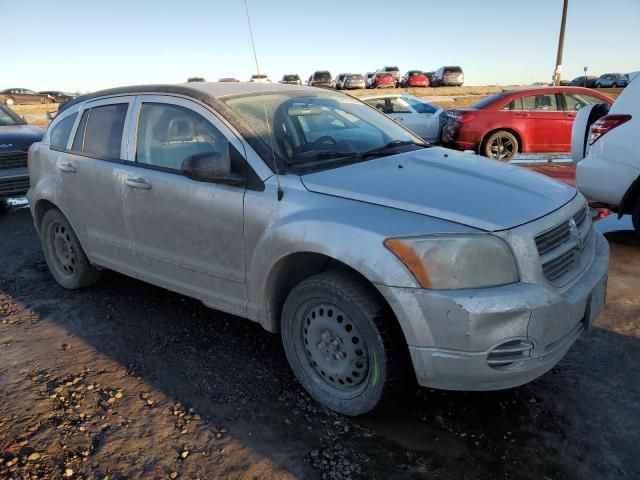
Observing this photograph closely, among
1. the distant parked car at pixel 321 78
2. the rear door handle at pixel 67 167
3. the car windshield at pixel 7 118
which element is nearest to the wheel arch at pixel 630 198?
the rear door handle at pixel 67 167

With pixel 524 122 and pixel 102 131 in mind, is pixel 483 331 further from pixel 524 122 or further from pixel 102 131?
pixel 524 122

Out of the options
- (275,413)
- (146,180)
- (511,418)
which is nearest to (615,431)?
(511,418)

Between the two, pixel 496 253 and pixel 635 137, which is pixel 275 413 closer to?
pixel 496 253

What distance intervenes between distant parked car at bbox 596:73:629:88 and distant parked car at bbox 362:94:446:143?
3574 cm

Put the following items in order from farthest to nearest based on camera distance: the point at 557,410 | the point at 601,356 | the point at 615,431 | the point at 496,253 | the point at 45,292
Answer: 1. the point at 45,292
2. the point at 601,356
3. the point at 557,410
4. the point at 615,431
5. the point at 496,253

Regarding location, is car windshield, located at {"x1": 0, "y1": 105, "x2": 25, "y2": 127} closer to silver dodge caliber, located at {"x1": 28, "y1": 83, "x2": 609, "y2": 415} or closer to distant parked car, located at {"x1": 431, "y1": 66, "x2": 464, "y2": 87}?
silver dodge caliber, located at {"x1": 28, "y1": 83, "x2": 609, "y2": 415}

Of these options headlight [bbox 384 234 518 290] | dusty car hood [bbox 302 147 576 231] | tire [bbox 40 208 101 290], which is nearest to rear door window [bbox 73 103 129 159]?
tire [bbox 40 208 101 290]

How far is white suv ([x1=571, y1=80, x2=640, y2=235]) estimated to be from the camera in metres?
4.90

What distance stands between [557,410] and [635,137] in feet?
10.5

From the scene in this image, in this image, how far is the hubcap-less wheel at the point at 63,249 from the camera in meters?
4.56

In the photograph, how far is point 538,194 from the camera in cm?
284

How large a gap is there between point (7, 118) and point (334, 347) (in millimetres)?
Answer: 8442

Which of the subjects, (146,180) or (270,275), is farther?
(146,180)

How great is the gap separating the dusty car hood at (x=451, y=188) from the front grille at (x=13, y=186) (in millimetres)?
6453
